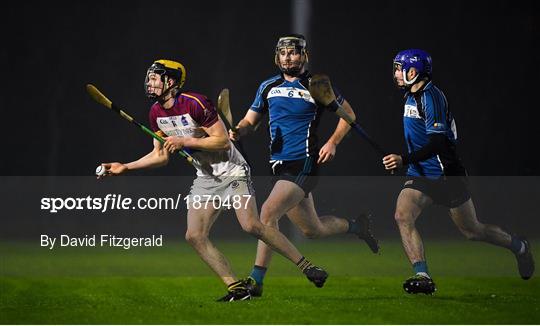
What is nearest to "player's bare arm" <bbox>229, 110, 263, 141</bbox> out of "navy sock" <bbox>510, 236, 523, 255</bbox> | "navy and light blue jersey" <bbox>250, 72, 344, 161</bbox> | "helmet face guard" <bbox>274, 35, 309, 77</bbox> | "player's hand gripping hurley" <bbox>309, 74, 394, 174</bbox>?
"navy and light blue jersey" <bbox>250, 72, 344, 161</bbox>

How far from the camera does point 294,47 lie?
986 cm

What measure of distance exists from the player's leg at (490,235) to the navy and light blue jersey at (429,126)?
0.44m

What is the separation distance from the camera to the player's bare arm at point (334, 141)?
964 cm

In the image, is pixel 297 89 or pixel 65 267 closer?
pixel 297 89

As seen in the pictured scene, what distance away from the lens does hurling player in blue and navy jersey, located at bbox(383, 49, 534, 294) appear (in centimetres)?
983

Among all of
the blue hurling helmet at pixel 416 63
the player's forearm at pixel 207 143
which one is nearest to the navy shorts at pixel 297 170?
the player's forearm at pixel 207 143

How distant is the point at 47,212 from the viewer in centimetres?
1515

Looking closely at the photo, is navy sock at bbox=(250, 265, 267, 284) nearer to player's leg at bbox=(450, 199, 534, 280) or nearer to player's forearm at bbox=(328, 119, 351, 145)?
player's forearm at bbox=(328, 119, 351, 145)

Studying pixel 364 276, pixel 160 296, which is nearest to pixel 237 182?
pixel 160 296

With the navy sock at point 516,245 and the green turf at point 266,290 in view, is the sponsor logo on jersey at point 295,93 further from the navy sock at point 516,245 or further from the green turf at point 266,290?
the navy sock at point 516,245

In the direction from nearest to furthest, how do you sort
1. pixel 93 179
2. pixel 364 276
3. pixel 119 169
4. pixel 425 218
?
pixel 119 169 < pixel 364 276 < pixel 93 179 < pixel 425 218

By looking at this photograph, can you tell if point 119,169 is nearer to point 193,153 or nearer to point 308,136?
point 193,153

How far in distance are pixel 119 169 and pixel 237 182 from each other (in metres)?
1.07

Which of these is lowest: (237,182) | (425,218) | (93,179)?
(425,218)
